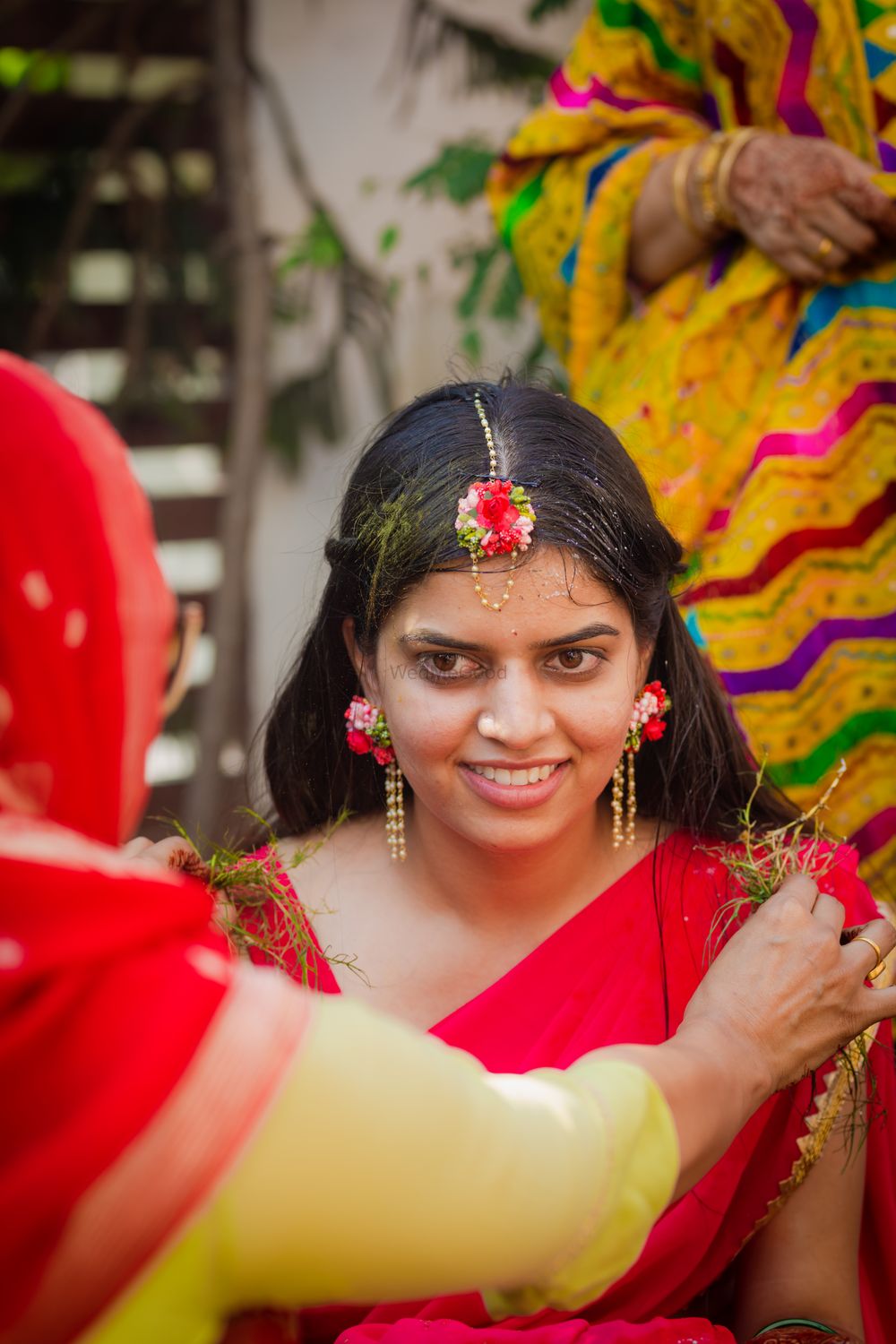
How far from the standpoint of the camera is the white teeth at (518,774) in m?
2.01

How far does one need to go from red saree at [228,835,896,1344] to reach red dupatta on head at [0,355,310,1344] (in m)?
0.83

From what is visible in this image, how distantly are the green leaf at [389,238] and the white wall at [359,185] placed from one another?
1.2 inches

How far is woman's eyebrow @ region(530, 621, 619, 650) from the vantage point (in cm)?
197

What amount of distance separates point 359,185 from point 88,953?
12.4ft

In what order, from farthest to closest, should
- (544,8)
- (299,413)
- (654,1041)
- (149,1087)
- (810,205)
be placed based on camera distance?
(299,413), (544,8), (810,205), (654,1041), (149,1087)

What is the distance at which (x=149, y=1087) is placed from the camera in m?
1.10

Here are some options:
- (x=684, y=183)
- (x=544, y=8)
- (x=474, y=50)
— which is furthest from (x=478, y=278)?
(x=684, y=183)

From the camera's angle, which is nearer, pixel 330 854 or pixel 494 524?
pixel 494 524

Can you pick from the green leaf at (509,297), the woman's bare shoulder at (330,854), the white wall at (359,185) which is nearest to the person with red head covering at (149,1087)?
A: the woman's bare shoulder at (330,854)

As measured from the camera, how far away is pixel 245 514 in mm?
4422

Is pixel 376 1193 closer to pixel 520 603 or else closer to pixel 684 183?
pixel 520 603

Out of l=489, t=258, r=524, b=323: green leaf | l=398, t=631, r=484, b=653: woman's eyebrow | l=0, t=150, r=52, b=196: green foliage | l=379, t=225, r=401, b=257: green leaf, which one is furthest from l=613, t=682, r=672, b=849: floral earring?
l=0, t=150, r=52, b=196: green foliage

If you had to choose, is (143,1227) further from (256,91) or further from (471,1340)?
(256,91)

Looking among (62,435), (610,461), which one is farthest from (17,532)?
(610,461)
